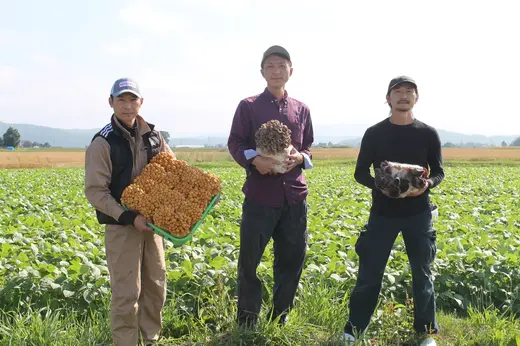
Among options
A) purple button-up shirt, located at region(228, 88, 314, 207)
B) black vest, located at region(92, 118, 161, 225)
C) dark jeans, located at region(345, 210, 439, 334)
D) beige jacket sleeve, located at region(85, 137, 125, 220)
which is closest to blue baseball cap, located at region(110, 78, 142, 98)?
black vest, located at region(92, 118, 161, 225)

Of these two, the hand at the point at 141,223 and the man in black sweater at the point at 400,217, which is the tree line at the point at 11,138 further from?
the man in black sweater at the point at 400,217

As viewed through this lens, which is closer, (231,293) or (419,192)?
(419,192)

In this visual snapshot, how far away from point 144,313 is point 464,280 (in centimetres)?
361

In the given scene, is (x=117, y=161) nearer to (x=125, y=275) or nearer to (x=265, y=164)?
(x=125, y=275)

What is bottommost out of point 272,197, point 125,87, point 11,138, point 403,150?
point 272,197

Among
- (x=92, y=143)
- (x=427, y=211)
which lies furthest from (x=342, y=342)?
(x=92, y=143)

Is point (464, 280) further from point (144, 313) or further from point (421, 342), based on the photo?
point (144, 313)

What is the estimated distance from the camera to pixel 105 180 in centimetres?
328

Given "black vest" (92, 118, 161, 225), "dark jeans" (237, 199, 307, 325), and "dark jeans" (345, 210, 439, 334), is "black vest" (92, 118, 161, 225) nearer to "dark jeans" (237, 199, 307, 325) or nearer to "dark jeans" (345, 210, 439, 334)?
"dark jeans" (237, 199, 307, 325)

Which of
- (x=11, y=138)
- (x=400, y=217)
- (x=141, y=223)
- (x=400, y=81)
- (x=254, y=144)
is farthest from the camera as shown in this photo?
(x=11, y=138)

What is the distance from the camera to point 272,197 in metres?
3.77

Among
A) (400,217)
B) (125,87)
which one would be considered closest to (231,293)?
(400,217)

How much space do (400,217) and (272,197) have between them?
1072 mm

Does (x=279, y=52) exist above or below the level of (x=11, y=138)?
below
